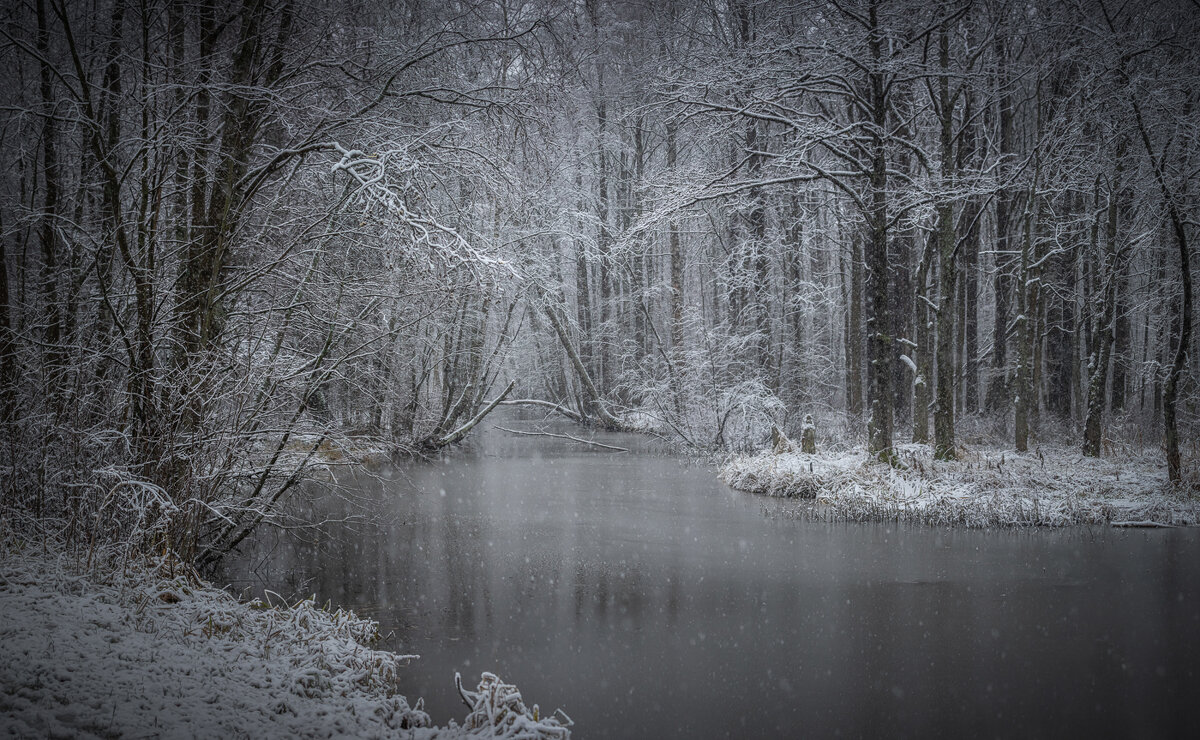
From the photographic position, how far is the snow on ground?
11.1m

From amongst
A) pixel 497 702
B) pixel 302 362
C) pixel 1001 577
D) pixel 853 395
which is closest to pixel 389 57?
pixel 302 362

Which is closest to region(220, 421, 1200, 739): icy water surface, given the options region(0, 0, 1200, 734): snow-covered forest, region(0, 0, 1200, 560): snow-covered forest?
region(0, 0, 1200, 734): snow-covered forest

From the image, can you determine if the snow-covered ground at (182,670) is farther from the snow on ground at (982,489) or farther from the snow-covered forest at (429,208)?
the snow on ground at (982,489)

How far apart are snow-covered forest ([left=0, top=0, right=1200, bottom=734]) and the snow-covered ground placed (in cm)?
78

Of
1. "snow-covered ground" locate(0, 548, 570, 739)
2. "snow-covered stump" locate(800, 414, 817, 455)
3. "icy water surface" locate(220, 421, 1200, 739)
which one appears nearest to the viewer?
"snow-covered ground" locate(0, 548, 570, 739)

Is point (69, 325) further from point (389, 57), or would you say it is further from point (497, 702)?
point (497, 702)

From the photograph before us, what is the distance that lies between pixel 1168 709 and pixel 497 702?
524 centimetres

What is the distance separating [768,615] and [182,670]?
5.48 meters

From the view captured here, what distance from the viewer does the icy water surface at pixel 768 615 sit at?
5.53 meters

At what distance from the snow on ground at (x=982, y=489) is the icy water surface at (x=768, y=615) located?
1.40 feet

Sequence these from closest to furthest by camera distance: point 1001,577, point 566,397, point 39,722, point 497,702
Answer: point 39,722, point 497,702, point 1001,577, point 566,397

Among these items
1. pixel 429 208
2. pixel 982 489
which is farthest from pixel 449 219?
pixel 982 489

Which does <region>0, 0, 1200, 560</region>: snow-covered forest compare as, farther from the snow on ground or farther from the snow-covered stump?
the snow-covered stump

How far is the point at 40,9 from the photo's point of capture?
798 centimetres
